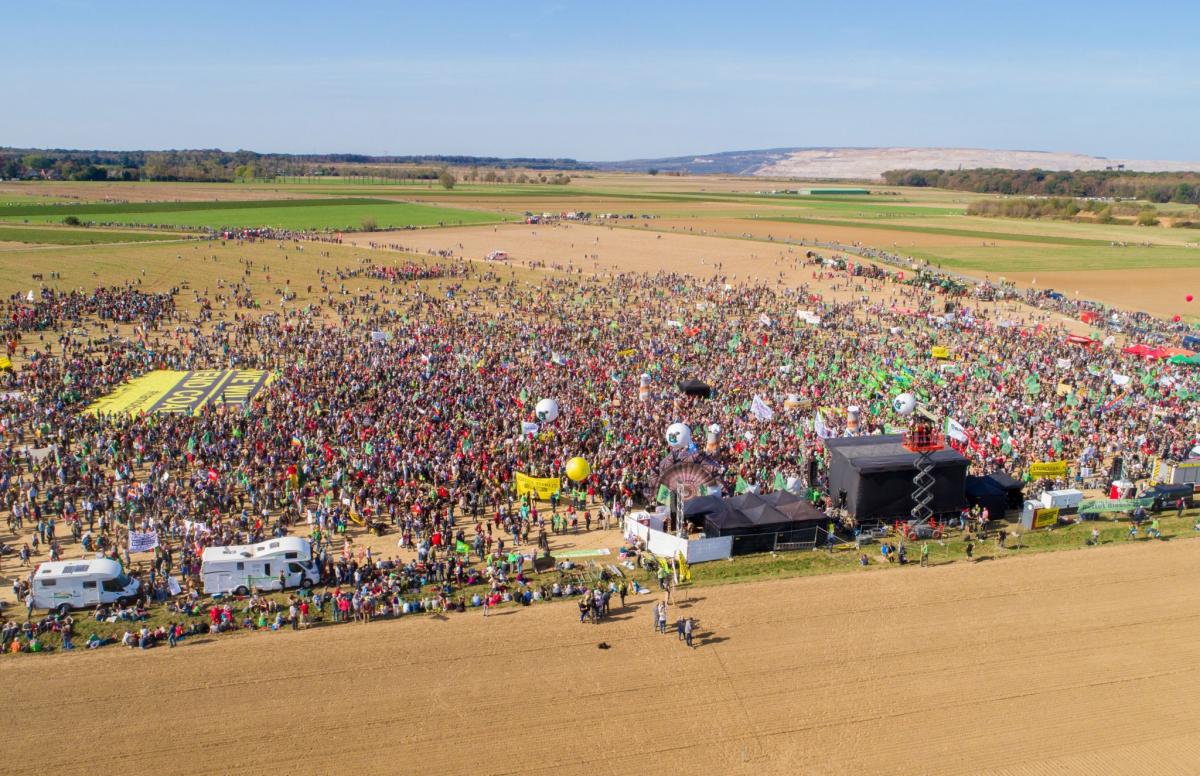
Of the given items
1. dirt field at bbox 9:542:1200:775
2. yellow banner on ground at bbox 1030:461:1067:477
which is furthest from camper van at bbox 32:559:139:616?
yellow banner on ground at bbox 1030:461:1067:477

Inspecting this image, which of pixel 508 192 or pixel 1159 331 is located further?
pixel 508 192

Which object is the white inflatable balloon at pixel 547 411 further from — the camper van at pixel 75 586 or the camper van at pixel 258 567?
the camper van at pixel 75 586

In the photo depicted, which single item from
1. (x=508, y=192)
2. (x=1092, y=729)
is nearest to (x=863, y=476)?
(x=1092, y=729)

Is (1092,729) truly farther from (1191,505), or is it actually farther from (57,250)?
(57,250)

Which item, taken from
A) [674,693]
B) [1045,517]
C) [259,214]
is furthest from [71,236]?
[1045,517]

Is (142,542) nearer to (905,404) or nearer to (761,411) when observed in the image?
(761,411)

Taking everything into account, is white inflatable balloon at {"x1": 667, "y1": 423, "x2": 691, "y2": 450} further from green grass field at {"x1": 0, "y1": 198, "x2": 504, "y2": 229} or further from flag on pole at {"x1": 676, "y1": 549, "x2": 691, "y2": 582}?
green grass field at {"x1": 0, "y1": 198, "x2": 504, "y2": 229}
